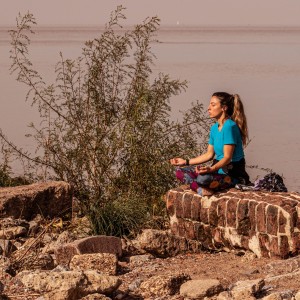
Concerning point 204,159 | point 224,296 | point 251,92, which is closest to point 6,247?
point 204,159

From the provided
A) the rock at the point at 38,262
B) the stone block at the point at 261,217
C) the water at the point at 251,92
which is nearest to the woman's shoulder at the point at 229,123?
the stone block at the point at 261,217

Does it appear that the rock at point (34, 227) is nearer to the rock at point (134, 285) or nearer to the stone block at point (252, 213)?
the stone block at point (252, 213)

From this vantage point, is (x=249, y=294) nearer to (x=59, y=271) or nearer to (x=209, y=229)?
(x=59, y=271)

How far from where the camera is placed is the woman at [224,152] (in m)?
10.3

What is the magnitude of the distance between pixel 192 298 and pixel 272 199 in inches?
81.1

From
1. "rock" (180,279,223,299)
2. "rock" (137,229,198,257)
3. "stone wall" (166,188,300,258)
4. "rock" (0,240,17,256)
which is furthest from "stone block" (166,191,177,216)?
"rock" (180,279,223,299)

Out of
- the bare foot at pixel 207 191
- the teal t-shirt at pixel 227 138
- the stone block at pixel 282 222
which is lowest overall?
the stone block at pixel 282 222

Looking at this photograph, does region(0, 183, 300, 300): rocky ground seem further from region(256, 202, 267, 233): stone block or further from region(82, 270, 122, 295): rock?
region(256, 202, 267, 233): stone block

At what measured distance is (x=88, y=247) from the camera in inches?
377

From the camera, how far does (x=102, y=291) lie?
26.3 feet

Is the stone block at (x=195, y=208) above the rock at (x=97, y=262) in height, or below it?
above

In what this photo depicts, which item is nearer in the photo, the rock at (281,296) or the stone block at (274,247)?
the rock at (281,296)

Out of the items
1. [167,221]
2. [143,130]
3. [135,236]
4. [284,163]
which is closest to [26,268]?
[135,236]

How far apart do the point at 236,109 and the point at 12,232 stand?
2563mm
